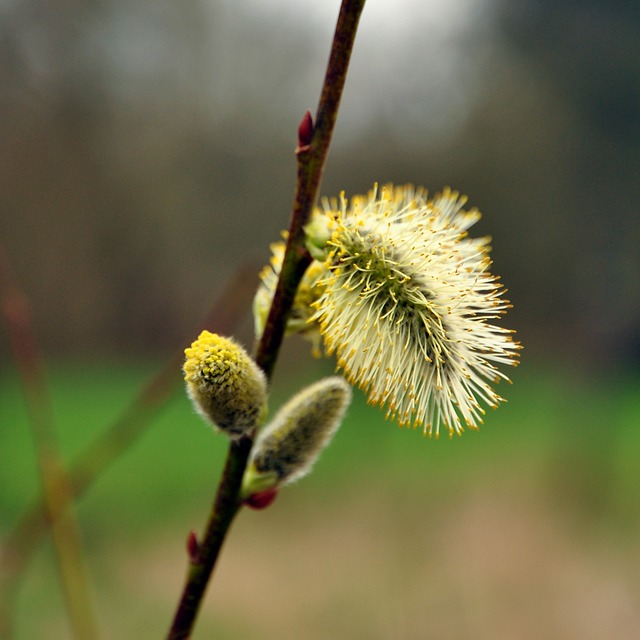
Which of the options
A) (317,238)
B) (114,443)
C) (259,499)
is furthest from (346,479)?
(317,238)

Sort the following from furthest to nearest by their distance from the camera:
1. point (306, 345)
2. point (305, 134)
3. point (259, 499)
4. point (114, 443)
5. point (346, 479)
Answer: point (346, 479) → point (306, 345) → point (114, 443) → point (259, 499) → point (305, 134)

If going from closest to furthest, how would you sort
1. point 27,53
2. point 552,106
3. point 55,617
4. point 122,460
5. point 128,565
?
point 55,617 → point 128,565 → point 122,460 → point 27,53 → point 552,106

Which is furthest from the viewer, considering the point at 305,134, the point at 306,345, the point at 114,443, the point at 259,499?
the point at 306,345

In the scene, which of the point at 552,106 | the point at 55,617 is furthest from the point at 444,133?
the point at 55,617

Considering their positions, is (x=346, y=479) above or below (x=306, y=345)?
below

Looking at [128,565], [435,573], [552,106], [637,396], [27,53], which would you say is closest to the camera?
[435,573]

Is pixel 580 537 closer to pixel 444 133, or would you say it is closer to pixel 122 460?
pixel 122 460

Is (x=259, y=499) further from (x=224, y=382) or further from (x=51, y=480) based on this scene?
(x=51, y=480)

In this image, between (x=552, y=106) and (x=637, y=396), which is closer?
(x=637, y=396)
